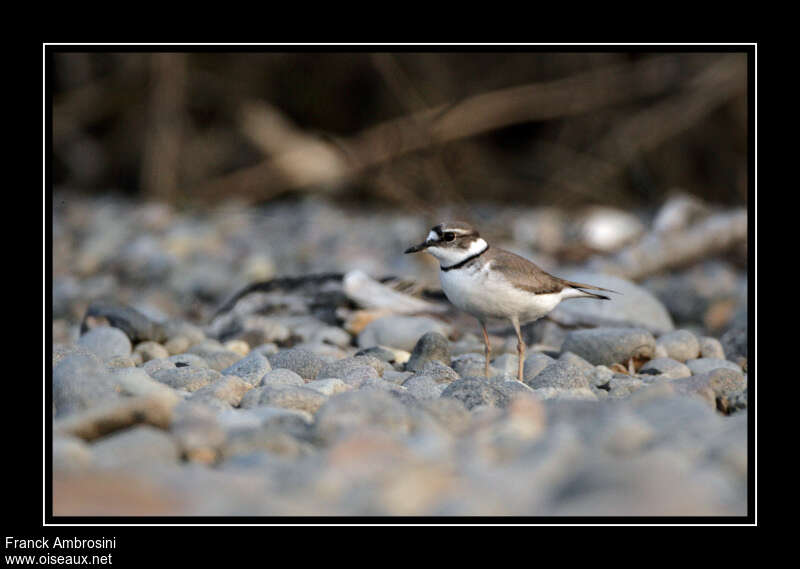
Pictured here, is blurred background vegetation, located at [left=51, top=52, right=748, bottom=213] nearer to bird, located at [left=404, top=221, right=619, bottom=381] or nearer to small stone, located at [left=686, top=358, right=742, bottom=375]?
bird, located at [left=404, top=221, right=619, bottom=381]

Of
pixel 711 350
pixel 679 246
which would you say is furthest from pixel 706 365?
pixel 679 246

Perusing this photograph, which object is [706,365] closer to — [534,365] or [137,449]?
[534,365]

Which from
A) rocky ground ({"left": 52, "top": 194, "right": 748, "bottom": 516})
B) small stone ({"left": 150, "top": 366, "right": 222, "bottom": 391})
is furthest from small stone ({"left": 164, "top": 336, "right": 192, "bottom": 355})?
small stone ({"left": 150, "top": 366, "right": 222, "bottom": 391})

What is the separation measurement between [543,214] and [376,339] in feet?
21.6

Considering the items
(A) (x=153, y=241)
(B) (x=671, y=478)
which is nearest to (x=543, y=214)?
(A) (x=153, y=241)

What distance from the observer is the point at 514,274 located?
4.27 m

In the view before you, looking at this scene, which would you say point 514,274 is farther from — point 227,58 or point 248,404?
point 227,58

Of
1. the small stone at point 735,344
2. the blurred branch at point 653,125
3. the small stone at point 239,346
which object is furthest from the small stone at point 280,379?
the blurred branch at point 653,125

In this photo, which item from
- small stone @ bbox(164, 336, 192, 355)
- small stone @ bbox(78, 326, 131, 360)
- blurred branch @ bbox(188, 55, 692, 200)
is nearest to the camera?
small stone @ bbox(78, 326, 131, 360)

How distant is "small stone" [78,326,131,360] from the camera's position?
4.45m

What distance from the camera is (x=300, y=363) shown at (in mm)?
3895

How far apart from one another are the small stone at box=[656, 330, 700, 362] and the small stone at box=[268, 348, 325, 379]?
6.11 feet

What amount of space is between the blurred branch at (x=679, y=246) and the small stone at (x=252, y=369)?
3.88 meters

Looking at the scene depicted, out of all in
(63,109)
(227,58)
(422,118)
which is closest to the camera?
(422,118)
